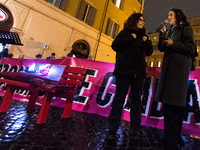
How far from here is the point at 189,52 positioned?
147cm

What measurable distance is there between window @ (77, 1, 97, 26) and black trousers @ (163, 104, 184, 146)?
34.5 ft

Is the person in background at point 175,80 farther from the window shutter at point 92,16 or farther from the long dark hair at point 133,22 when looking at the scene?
the window shutter at point 92,16

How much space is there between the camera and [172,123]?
1.45 metres

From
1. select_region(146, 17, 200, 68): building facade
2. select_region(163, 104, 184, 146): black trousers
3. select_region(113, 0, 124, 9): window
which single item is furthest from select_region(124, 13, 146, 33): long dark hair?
select_region(146, 17, 200, 68): building facade

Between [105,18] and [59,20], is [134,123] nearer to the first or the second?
[59,20]

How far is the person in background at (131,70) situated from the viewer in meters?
1.63

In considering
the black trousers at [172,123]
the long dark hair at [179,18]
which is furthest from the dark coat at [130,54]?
the black trousers at [172,123]

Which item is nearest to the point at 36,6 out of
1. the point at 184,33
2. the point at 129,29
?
the point at 129,29

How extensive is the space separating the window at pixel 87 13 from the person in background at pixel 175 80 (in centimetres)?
1002

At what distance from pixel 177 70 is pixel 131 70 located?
1.95ft

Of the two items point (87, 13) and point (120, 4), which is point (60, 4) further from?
point (120, 4)

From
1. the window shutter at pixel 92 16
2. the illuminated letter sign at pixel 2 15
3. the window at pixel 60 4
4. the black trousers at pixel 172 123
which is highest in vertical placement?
the window shutter at pixel 92 16

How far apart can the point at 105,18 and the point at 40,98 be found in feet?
36.0

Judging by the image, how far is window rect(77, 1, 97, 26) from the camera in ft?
32.9
